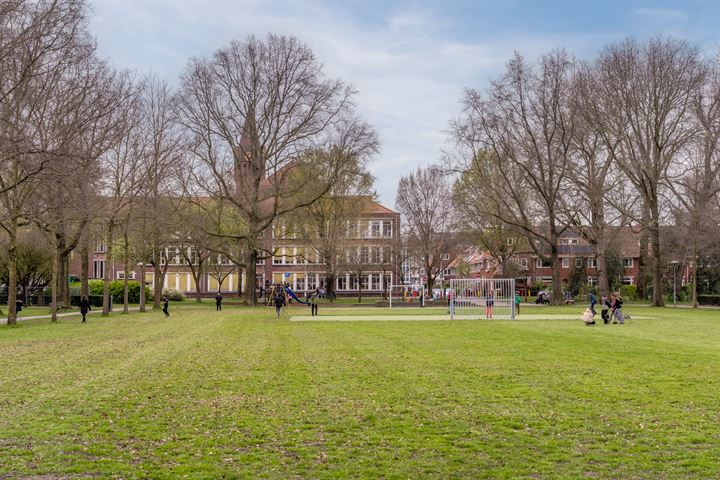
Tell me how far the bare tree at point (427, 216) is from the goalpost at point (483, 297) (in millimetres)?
35061

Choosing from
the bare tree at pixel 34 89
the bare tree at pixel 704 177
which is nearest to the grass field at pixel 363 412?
the bare tree at pixel 34 89

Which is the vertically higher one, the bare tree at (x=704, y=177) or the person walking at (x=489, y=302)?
the bare tree at (x=704, y=177)

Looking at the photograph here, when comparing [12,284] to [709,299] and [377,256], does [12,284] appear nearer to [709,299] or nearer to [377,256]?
[377,256]

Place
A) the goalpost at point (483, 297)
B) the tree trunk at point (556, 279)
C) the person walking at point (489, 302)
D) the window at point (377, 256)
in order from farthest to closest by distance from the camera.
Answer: the window at point (377, 256) < the tree trunk at point (556, 279) < the goalpost at point (483, 297) < the person walking at point (489, 302)

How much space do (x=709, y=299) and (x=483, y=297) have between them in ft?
102

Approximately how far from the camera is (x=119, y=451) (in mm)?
8445

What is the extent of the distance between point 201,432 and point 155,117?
4176cm

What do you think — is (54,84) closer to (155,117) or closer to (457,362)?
(155,117)

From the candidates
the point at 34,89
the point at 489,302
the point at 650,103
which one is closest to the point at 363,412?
the point at 34,89

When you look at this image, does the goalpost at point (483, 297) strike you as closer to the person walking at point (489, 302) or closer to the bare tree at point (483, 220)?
the person walking at point (489, 302)

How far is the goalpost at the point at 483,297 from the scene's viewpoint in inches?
1555

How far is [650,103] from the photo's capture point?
50.6 m

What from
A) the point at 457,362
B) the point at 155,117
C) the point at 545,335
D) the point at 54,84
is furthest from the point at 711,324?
the point at 155,117

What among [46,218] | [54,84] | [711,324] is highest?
[54,84]
